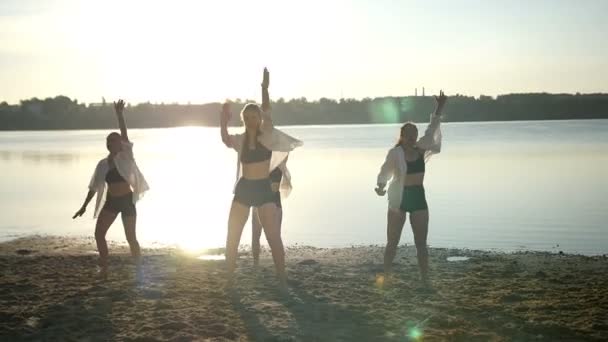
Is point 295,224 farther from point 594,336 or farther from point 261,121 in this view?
point 594,336

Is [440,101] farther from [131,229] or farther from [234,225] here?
[131,229]

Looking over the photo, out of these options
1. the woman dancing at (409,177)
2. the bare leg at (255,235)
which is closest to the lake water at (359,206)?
the bare leg at (255,235)

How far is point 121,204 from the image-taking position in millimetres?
9094

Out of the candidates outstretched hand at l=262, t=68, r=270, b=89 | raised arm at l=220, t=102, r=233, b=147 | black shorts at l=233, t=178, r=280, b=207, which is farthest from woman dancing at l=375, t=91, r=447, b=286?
raised arm at l=220, t=102, r=233, b=147

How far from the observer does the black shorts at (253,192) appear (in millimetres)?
7988

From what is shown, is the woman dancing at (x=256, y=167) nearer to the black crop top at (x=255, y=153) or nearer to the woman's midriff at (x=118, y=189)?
the black crop top at (x=255, y=153)

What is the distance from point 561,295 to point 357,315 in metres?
2.61

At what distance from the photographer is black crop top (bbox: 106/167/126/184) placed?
906 cm

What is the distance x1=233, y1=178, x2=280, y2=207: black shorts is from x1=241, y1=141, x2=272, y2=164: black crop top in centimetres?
23

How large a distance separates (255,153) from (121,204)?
2235 mm

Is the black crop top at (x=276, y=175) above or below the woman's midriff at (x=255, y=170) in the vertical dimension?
below

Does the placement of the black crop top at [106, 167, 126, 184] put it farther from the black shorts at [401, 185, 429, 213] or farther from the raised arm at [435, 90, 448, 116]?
the raised arm at [435, 90, 448, 116]

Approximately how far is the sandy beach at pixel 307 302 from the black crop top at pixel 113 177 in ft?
4.37

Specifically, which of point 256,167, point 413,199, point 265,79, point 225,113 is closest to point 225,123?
point 225,113
